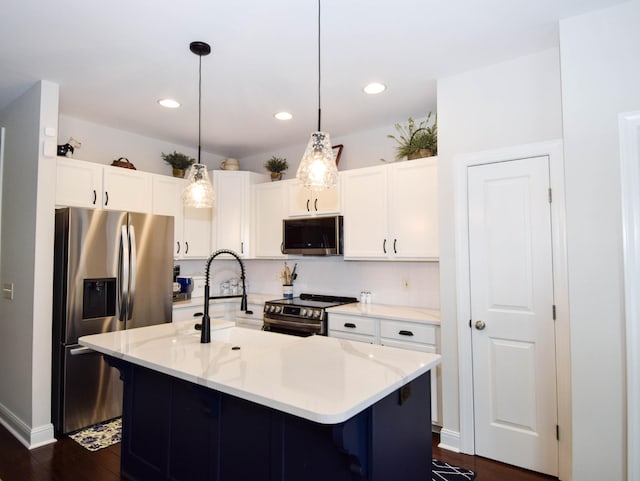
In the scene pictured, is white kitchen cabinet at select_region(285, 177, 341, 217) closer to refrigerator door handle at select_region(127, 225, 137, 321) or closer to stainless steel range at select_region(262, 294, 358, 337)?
stainless steel range at select_region(262, 294, 358, 337)

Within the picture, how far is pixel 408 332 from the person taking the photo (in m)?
3.13

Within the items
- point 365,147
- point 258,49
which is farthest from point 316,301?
point 258,49

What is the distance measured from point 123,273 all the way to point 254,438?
2170 mm

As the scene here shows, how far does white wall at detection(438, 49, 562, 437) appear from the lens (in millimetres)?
2506

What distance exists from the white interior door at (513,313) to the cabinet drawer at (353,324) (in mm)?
890

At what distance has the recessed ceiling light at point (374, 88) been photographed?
301cm

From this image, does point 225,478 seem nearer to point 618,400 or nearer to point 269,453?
point 269,453

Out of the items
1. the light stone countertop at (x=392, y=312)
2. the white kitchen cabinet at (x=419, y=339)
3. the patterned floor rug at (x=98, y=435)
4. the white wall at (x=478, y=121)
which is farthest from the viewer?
the light stone countertop at (x=392, y=312)

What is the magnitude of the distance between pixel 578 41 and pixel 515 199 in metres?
0.94

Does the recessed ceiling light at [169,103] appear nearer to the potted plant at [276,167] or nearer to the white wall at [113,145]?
the white wall at [113,145]

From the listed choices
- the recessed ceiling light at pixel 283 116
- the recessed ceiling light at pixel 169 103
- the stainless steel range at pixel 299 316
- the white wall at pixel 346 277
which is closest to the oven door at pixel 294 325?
the stainless steel range at pixel 299 316

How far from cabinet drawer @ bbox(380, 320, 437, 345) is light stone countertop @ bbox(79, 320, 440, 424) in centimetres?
105

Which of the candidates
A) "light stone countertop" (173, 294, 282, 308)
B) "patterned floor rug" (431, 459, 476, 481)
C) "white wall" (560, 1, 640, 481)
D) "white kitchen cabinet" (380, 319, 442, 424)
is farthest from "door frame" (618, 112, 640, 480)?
"light stone countertop" (173, 294, 282, 308)

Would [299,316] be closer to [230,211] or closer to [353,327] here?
[353,327]
